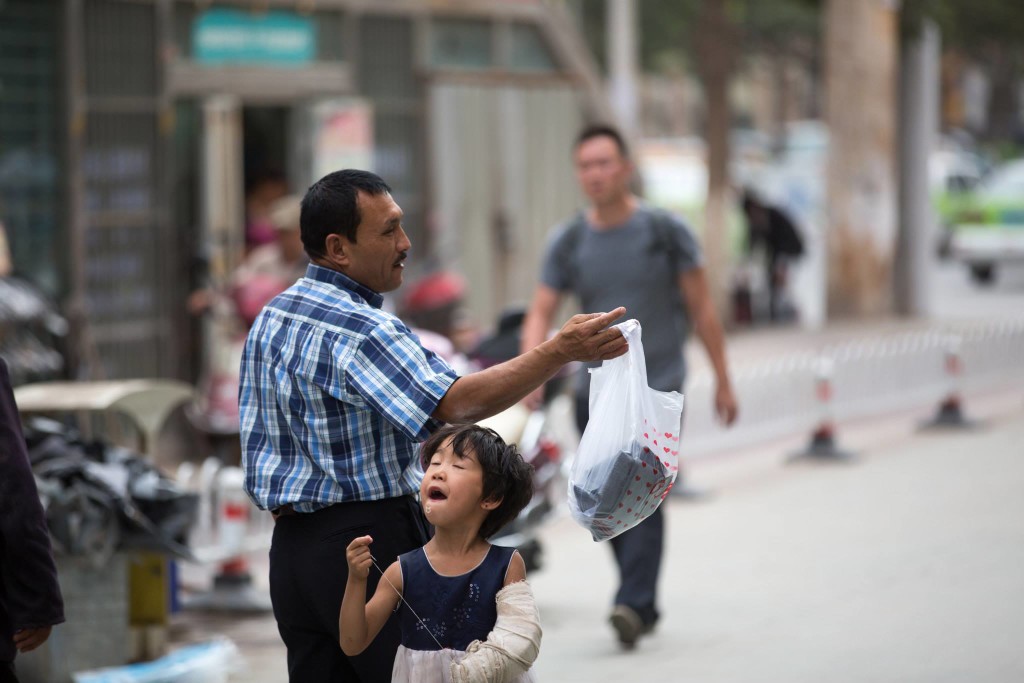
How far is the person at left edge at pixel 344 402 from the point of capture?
12.2 ft

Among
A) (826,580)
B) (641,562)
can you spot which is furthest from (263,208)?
(641,562)

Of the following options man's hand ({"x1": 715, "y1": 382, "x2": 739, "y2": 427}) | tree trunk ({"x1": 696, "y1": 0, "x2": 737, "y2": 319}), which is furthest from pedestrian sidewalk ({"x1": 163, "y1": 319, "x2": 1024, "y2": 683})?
tree trunk ({"x1": 696, "y1": 0, "x2": 737, "y2": 319})

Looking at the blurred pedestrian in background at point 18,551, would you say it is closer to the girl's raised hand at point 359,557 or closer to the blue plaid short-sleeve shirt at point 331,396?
the blue plaid short-sleeve shirt at point 331,396

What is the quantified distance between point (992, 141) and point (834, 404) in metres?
44.8

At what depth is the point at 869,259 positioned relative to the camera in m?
19.4

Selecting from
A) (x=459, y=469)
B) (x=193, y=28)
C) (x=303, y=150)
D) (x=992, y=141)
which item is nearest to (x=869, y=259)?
(x=303, y=150)

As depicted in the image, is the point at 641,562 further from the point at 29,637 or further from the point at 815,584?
the point at 29,637

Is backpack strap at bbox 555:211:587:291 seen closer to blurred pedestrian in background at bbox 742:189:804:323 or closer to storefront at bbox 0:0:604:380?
storefront at bbox 0:0:604:380

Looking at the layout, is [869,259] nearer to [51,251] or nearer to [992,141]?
[51,251]

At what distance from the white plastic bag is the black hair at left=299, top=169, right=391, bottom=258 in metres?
0.72

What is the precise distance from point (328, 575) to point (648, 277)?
3202 millimetres

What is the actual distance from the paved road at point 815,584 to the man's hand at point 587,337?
287cm

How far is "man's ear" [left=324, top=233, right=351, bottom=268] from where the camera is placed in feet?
12.8

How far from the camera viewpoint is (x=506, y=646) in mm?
3781
